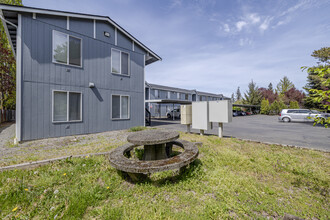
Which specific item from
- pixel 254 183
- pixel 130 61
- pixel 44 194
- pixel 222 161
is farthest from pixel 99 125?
pixel 254 183

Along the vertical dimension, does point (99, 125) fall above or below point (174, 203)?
above

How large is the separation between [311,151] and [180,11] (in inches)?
367

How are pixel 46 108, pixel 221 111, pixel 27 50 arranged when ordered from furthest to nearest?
pixel 46 108 → pixel 221 111 → pixel 27 50

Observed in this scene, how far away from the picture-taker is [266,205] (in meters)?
2.10

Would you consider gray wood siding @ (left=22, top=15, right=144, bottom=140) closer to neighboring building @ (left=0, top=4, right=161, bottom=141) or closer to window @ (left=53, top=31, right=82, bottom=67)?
neighboring building @ (left=0, top=4, right=161, bottom=141)

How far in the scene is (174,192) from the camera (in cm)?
246

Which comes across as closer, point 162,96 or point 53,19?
point 53,19

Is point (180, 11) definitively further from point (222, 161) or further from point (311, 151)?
point (311, 151)

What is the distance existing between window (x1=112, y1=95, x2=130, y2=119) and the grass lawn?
5.32 meters

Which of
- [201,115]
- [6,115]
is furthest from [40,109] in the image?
[6,115]

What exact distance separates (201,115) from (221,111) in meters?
0.94

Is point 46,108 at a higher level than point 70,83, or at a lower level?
lower

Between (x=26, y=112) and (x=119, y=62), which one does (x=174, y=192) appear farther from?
(x=119, y=62)

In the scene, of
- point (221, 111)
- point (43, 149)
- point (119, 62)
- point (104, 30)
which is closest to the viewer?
point (43, 149)
